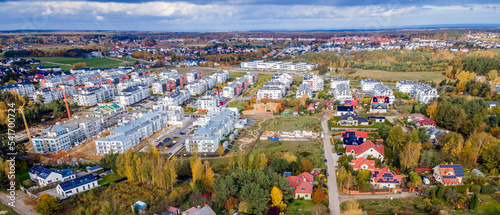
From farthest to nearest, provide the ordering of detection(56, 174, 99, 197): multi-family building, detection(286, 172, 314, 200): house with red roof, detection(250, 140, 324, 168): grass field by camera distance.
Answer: detection(250, 140, 324, 168): grass field
detection(56, 174, 99, 197): multi-family building
detection(286, 172, 314, 200): house with red roof

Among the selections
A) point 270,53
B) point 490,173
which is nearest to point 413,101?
point 490,173

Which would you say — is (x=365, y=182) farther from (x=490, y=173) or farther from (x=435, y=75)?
(x=435, y=75)

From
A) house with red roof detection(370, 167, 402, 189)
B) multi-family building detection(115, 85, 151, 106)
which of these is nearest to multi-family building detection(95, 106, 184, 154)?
multi-family building detection(115, 85, 151, 106)

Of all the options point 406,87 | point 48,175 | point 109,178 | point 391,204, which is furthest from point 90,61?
point 391,204

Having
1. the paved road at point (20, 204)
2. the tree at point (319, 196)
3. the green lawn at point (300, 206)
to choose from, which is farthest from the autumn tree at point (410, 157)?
the paved road at point (20, 204)

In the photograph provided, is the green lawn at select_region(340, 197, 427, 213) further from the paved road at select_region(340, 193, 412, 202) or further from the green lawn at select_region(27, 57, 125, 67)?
the green lawn at select_region(27, 57, 125, 67)

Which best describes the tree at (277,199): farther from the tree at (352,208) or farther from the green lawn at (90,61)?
the green lawn at (90,61)
